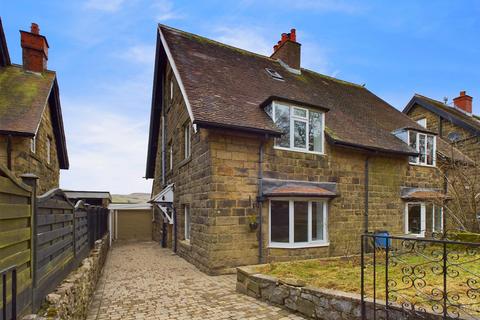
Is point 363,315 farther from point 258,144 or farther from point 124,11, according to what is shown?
point 124,11

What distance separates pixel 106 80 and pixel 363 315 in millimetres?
18788

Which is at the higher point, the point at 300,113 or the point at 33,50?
the point at 33,50

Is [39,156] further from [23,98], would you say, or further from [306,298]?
[306,298]

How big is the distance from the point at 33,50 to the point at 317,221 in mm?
14643

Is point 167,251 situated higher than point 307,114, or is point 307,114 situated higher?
point 307,114

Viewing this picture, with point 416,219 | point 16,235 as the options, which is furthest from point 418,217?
point 16,235

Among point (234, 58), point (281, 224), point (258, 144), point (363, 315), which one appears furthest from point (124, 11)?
point (363, 315)

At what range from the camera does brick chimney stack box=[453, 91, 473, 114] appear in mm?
22078

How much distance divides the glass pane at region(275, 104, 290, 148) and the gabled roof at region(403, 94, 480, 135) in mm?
14267

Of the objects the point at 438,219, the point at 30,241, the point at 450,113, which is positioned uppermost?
the point at 450,113

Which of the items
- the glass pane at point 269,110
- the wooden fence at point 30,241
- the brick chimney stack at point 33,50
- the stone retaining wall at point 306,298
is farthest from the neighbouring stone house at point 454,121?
the brick chimney stack at point 33,50

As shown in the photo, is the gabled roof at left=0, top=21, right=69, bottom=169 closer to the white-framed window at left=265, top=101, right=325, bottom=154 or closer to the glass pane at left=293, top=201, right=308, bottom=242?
the white-framed window at left=265, top=101, right=325, bottom=154

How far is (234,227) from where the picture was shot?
8844 millimetres

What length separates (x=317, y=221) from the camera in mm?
10508
